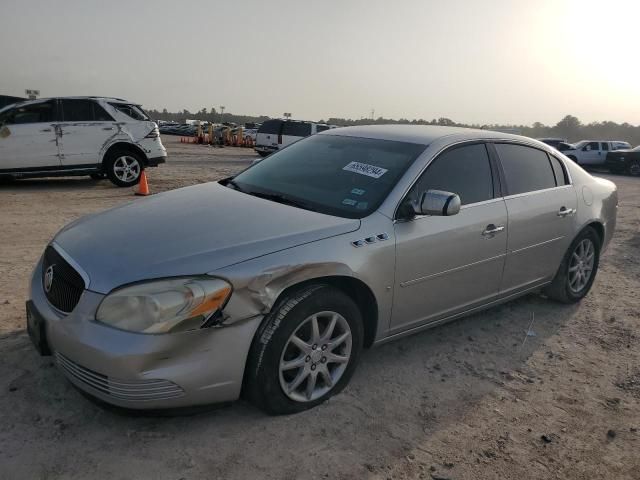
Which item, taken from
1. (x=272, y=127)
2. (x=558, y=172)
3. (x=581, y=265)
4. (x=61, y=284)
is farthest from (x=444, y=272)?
(x=272, y=127)

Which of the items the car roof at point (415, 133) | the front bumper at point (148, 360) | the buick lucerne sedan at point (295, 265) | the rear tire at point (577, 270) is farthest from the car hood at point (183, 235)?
the rear tire at point (577, 270)

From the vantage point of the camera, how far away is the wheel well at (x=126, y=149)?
435 inches

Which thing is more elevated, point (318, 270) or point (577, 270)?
point (318, 270)

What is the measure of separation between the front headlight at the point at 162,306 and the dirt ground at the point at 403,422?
51cm

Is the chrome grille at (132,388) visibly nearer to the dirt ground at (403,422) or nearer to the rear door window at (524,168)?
the dirt ground at (403,422)

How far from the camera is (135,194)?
10.5 meters

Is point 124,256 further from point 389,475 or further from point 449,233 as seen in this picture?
point 449,233

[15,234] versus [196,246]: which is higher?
[196,246]

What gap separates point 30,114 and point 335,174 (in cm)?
872

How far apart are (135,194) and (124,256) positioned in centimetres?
817

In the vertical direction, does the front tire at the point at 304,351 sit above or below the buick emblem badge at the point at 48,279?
below

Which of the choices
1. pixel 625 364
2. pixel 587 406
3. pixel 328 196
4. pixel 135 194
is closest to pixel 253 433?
pixel 328 196

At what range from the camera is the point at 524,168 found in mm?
4488

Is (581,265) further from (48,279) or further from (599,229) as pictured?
(48,279)
